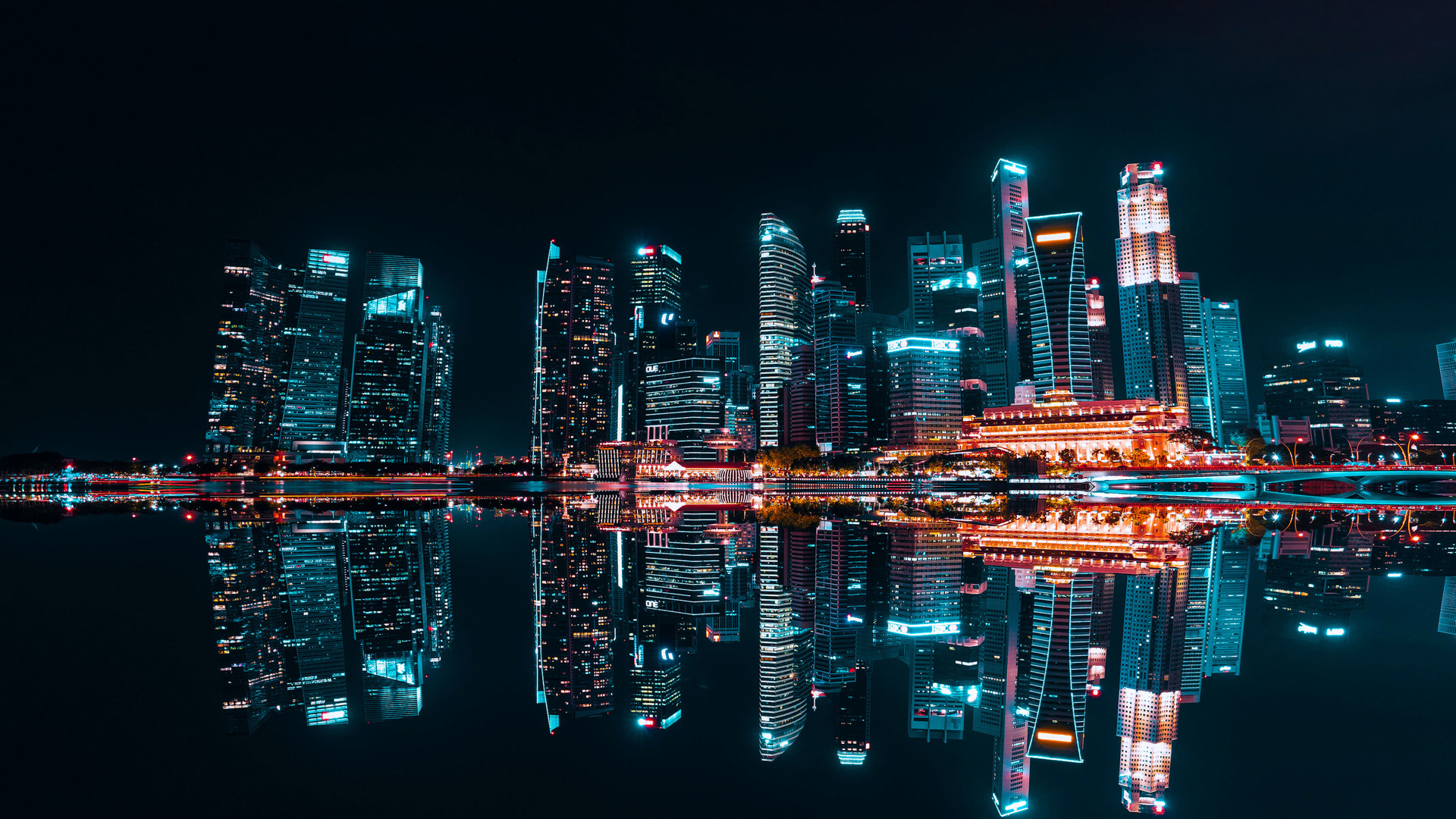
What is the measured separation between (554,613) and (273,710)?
545 centimetres

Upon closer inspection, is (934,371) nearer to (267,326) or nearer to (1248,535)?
(1248,535)

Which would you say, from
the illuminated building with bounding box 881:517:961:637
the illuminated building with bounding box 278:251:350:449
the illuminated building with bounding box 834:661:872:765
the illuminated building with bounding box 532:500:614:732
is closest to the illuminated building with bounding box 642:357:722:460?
the illuminated building with bounding box 278:251:350:449

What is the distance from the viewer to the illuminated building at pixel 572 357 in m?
173

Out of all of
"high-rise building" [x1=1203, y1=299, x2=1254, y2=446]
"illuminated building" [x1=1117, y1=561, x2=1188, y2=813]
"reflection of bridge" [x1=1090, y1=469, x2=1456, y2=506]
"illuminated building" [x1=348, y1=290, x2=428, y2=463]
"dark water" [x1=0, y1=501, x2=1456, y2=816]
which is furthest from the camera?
"high-rise building" [x1=1203, y1=299, x2=1254, y2=446]

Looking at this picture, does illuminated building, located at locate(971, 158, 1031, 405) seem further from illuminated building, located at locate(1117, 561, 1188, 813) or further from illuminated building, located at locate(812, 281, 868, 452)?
illuminated building, located at locate(1117, 561, 1188, 813)

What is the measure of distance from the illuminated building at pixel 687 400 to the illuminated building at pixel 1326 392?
440 ft

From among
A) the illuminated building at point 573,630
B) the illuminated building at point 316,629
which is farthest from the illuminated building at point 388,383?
the illuminated building at point 573,630

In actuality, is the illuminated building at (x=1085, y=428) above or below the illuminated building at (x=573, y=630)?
above

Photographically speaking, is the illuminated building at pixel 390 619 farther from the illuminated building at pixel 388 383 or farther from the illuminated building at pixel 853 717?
the illuminated building at pixel 388 383

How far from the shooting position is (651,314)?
191625 mm

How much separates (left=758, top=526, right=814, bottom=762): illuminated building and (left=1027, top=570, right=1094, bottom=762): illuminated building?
2.30 m

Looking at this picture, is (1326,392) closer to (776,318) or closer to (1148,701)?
(776,318)

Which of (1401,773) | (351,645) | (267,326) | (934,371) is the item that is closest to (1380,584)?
(1401,773)

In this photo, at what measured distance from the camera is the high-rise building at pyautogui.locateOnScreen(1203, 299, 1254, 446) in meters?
186
